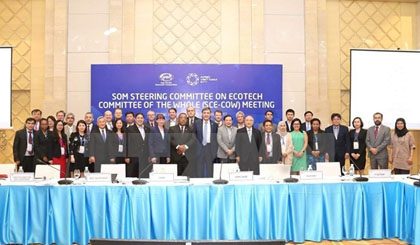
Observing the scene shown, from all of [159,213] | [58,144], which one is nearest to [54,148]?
[58,144]

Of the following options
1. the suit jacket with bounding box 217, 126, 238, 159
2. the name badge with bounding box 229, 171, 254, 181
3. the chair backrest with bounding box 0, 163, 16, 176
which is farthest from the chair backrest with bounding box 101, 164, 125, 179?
the suit jacket with bounding box 217, 126, 238, 159

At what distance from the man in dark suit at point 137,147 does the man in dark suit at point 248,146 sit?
55.1 inches

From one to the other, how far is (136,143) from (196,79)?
2045 millimetres

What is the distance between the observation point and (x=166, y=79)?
7.08 metres

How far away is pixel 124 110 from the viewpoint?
697cm

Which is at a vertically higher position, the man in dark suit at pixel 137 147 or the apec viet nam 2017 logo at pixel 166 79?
the apec viet nam 2017 logo at pixel 166 79

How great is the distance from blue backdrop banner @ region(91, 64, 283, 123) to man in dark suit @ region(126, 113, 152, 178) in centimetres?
134

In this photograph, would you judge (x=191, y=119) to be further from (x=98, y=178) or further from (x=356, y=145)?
(x=356, y=145)

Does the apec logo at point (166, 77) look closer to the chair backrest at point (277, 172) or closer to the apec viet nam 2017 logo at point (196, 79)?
the apec viet nam 2017 logo at point (196, 79)

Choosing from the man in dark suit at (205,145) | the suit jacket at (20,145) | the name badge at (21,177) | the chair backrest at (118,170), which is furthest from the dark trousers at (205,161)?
the suit jacket at (20,145)

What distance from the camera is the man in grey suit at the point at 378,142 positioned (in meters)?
5.85

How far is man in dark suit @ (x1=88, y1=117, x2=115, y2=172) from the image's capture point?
5.58 metres

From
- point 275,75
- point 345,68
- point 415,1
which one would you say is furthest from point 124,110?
point 415,1

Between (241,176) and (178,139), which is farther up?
(178,139)
